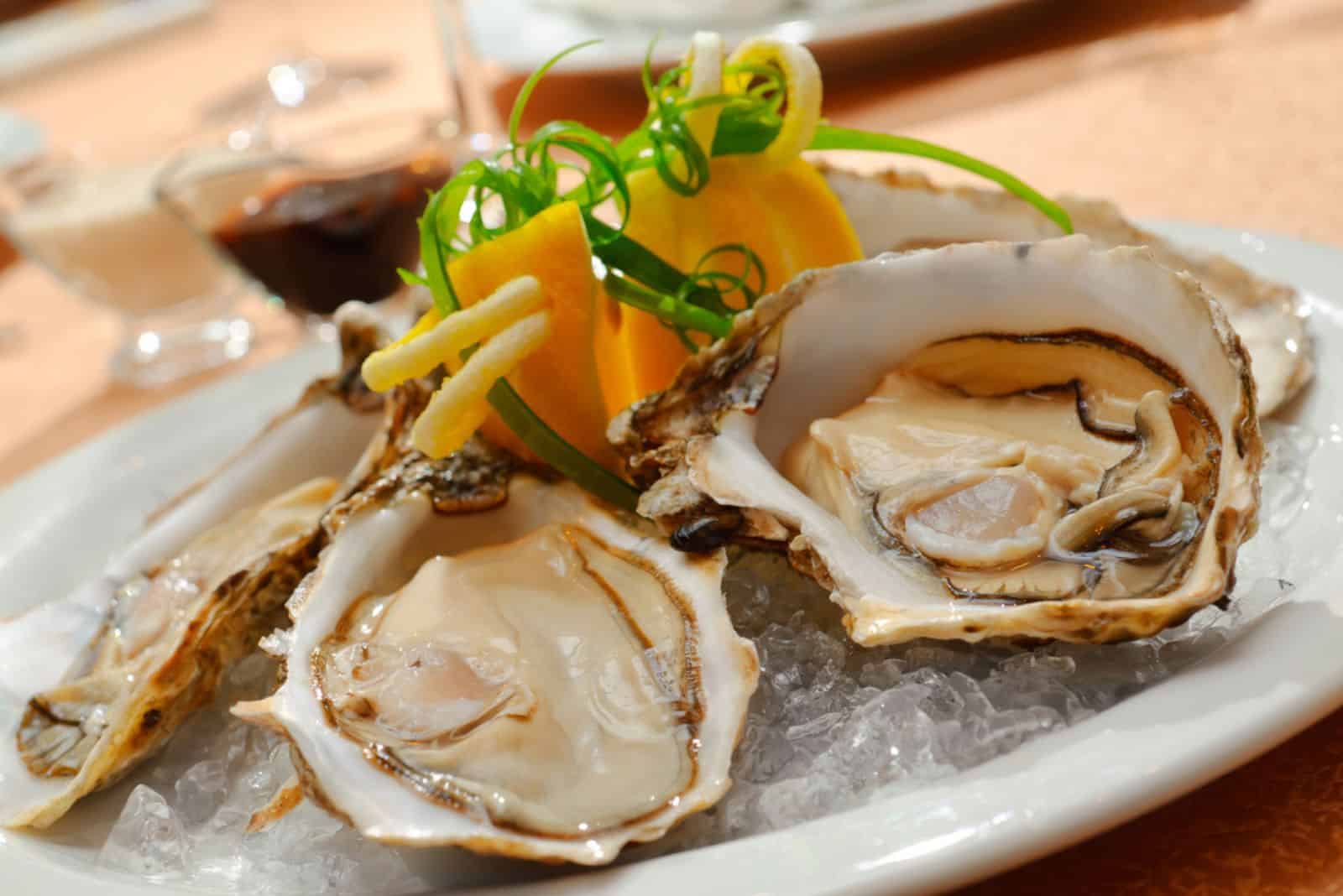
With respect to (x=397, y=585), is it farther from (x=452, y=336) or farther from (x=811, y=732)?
(x=811, y=732)

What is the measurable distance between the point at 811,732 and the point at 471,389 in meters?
0.32

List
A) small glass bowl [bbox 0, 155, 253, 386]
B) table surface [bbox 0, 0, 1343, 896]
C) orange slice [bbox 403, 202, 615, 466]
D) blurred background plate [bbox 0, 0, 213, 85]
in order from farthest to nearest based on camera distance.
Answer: blurred background plate [bbox 0, 0, 213, 85] < small glass bowl [bbox 0, 155, 253, 386] < table surface [bbox 0, 0, 1343, 896] < orange slice [bbox 403, 202, 615, 466]

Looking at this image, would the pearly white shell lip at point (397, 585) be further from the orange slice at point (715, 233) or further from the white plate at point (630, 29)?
the white plate at point (630, 29)

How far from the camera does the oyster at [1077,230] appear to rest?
100cm

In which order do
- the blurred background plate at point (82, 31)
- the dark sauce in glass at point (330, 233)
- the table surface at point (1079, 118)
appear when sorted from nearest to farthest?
the table surface at point (1079, 118)
the dark sauce in glass at point (330, 233)
the blurred background plate at point (82, 31)

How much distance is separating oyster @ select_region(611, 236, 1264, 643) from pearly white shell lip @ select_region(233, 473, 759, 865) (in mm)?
53

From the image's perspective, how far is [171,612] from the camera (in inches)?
41.2

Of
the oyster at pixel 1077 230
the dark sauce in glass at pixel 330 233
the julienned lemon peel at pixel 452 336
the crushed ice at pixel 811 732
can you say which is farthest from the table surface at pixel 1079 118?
the julienned lemon peel at pixel 452 336

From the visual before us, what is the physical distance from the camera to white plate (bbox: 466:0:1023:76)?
2.31 metres

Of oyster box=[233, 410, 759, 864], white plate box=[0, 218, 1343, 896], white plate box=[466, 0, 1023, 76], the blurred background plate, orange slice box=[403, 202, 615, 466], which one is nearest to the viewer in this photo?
white plate box=[0, 218, 1343, 896]

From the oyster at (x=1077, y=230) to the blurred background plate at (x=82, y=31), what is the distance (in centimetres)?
445

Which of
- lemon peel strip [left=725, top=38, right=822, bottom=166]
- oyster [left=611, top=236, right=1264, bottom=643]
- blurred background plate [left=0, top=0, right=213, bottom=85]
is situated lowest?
blurred background plate [left=0, top=0, right=213, bottom=85]

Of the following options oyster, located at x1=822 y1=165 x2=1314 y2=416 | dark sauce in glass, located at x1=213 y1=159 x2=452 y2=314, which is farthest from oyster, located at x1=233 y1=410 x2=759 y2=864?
dark sauce in glass, located at x1=213 y1=159 x2=452 y2=314

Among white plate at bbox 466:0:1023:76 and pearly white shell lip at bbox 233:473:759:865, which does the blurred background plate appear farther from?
pearly white shell lip at bbox 233:473:759:865
